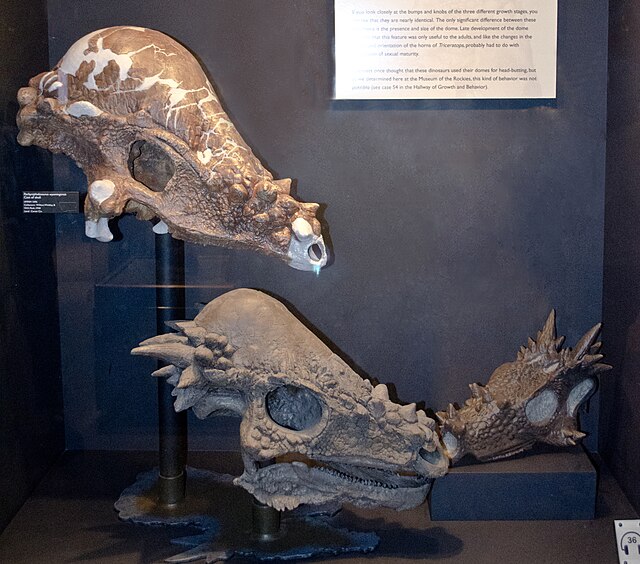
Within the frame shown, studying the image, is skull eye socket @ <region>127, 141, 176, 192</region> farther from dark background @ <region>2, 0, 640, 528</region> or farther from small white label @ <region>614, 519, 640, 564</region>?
small white label @ <region>614, 519, 640, 564</region>

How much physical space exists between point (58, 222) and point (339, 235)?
2.79 ft

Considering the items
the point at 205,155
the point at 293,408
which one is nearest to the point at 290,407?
the point at 293,408

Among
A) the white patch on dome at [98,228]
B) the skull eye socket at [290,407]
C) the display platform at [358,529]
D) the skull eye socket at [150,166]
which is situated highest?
the skull eye socket at [150,166]

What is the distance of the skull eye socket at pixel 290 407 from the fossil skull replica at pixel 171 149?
0.32 metres

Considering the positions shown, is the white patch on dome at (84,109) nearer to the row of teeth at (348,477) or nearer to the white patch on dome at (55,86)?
the white patch on dome at (55,86)

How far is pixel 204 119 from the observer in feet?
7.26

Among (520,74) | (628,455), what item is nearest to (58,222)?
(520,74)

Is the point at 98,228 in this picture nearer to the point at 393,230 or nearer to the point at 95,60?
the point at 95,60

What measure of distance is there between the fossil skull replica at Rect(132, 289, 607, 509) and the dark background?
55 cm

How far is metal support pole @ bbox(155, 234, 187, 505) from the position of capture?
2.49 meters

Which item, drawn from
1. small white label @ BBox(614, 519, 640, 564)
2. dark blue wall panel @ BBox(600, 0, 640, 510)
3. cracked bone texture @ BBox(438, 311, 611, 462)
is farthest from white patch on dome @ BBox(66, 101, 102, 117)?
small white label @ BBox(614, 519, 640, 564)

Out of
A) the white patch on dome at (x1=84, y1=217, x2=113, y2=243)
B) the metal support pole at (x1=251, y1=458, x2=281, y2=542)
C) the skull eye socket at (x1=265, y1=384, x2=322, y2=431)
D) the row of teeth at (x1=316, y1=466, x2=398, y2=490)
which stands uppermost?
the white patch on dome at (x1=84, y1=217, x2=113, y2=243)

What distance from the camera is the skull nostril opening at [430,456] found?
7.02 ft

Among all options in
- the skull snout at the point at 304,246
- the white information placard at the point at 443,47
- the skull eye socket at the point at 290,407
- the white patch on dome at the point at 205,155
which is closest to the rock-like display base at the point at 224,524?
the skull eye socket at the point at 290,407
